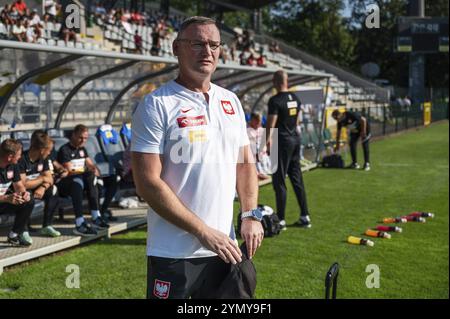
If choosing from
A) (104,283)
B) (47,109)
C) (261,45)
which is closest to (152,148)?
(104,283)

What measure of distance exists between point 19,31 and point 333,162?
8.57 m

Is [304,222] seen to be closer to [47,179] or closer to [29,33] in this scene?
[47,179]

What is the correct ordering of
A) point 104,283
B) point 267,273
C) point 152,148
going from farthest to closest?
point 267,273
point 104,283
point 152,148

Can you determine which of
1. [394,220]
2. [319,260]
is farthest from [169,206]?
[394,220]

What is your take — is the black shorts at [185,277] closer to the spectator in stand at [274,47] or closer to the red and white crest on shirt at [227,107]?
the red and white crest on shirt at [227,107]

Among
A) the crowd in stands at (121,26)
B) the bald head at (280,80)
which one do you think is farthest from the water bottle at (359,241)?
the crowd in stands at (121,26)

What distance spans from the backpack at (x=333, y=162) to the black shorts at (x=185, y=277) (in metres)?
12.2

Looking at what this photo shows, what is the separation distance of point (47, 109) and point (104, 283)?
4.72 meters

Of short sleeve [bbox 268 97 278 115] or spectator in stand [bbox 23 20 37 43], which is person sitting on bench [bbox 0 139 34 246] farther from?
spectator in stand [bbox 23 20 37 43]

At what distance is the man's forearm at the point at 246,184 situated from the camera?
2680 millimetres

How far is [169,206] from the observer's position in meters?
2.31

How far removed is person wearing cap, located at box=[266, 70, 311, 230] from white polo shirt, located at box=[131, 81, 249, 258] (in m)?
4.79
